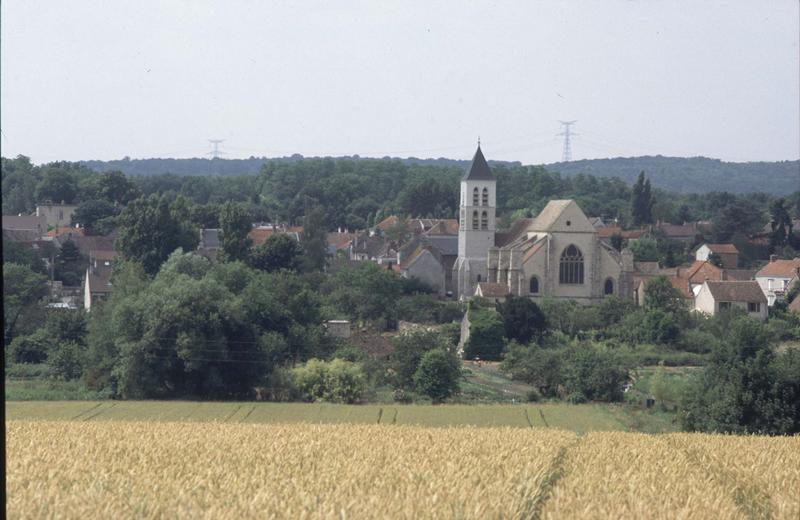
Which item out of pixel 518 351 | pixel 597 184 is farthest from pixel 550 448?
pixel 597 184

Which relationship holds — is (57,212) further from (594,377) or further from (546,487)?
(546,487)

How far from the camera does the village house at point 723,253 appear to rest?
91062 millimetres

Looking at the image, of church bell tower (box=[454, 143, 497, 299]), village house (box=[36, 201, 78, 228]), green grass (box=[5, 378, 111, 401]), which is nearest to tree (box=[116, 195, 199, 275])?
church bell tower (box=[454, 143, 497, 299])

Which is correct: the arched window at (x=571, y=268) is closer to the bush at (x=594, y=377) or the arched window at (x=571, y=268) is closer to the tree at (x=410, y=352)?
the tree at (x=410, y=352)

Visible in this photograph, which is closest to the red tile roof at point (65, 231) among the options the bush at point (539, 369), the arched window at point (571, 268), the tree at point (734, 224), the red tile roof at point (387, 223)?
the red tile roof at point (387, 223)

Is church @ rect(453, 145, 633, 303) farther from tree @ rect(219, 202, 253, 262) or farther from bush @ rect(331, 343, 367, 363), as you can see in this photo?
bush @ rect(331, 343, 367, 363)

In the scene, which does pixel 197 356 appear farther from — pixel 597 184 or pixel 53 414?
pixel 597 184

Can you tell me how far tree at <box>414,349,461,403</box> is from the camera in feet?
133

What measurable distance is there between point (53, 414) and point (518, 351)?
22105 millimetres

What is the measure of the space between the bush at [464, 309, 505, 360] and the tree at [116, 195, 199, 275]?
23123 mm

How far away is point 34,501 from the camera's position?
36.2 feet

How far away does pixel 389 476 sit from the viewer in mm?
13453

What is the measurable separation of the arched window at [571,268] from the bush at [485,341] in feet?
48.0

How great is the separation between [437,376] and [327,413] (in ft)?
25.5
